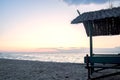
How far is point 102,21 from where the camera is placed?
42.4 feet

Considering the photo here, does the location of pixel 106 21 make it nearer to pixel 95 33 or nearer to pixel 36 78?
pixel 95 33

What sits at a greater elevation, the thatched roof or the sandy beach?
the thatched roof

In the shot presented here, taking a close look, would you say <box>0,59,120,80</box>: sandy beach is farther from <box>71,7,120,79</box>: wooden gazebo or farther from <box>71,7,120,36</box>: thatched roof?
<box>71,7,120,36</box>: thatched roof

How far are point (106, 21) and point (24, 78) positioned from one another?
237 inches

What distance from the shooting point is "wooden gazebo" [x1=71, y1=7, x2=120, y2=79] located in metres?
10.4

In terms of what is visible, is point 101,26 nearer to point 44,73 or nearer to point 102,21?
point 102,21

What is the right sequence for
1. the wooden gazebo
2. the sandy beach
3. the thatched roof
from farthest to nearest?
the sandy beach < the thatched roof < the wooden gazebo

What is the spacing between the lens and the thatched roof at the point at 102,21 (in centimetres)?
1097

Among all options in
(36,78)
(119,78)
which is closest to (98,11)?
(119,78)

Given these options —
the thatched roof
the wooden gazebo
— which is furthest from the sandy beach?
the thatched roof

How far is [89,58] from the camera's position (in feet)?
35.4

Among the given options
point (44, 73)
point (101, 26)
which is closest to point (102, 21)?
point (101, 26)

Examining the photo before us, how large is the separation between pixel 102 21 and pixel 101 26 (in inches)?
15.9

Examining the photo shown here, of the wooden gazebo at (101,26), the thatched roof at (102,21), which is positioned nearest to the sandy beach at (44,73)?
the wooden gazebo at (101,26)
